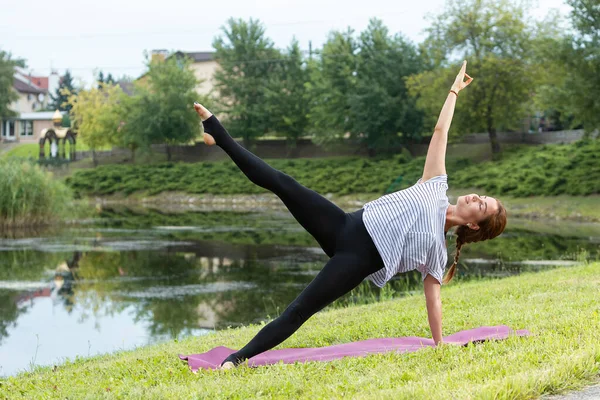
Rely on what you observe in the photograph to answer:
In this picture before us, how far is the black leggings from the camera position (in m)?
5.89

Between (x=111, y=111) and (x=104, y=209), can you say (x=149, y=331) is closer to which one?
(x=104, y=209)

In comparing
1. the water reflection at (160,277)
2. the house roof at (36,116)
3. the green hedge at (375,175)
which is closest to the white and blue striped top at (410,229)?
the water reflection at (160,277)

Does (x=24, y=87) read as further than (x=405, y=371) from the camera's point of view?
Yes

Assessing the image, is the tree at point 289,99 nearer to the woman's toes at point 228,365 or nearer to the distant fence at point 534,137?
the distant fence at point 534,137

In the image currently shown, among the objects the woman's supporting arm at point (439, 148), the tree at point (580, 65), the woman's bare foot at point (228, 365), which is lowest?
the woman's bare foot at point (228, 365)

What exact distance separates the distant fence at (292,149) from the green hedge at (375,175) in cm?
324

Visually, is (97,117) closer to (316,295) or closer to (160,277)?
(160,277)

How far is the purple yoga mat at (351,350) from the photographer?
6203mm

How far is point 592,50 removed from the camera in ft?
111

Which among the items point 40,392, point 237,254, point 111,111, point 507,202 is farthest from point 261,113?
point 40,392

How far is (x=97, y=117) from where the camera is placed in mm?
64000

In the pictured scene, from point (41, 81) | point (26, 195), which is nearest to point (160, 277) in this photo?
point (26, 195)

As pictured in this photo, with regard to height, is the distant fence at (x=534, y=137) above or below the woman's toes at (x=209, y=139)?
above

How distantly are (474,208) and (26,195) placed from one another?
24.9 meters
